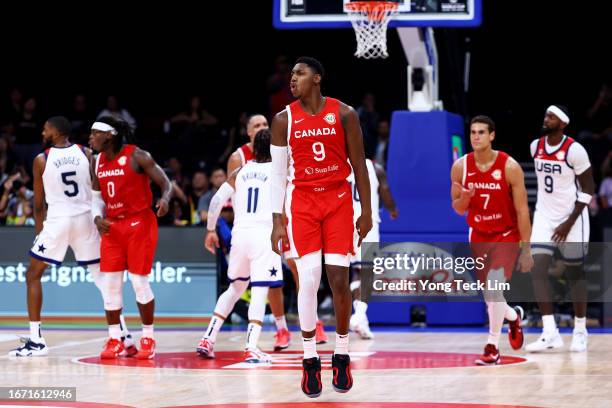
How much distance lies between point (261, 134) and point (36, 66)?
13.6 m

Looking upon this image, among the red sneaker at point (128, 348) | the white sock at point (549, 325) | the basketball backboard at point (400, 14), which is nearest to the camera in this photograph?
the red sneaker at point (128, 348)

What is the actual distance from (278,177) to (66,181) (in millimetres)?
3573

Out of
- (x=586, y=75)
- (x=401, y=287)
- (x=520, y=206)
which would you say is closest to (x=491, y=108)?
(x=586, y=75)

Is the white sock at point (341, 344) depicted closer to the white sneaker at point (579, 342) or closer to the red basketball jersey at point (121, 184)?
the red basketball jersey at point (121, 184)

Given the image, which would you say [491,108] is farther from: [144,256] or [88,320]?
[144,256]

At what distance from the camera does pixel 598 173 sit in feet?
58.5

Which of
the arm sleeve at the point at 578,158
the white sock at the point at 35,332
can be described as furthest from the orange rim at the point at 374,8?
the white sock at the point at 35,332

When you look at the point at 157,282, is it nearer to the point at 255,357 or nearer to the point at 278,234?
the point at 255,357

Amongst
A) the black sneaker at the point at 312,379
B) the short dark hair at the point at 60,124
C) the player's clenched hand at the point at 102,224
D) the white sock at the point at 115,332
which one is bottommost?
the white sock at the point at 115,332

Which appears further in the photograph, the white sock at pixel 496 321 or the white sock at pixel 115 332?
the white sock at pixel 115 332

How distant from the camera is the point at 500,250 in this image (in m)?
9.70

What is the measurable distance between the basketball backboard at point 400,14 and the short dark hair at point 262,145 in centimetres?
344

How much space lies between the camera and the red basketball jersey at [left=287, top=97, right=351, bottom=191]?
748 cm

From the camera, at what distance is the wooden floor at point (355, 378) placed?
7.39 m
